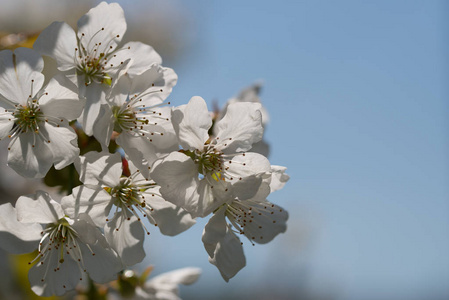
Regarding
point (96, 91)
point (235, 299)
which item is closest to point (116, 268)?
point (96, 91)

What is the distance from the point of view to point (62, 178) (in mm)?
1183

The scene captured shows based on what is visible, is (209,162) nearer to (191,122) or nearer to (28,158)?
(191,122)

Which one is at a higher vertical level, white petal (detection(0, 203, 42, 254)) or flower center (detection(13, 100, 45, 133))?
flower center (detection(13, 100, 45, 133))

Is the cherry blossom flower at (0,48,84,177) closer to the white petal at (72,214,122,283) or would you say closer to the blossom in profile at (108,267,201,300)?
the white petal at (72,214,122,283)

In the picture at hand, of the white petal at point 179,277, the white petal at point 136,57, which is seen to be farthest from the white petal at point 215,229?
the white petal at point 179,277

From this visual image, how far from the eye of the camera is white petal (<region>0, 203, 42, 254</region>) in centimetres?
99

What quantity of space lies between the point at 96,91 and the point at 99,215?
0.25m

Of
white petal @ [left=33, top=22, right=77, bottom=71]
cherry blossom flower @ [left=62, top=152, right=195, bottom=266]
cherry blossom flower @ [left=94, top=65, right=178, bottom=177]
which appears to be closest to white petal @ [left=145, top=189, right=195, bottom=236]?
cherry blossom flower @ [left=62, top=152, right=195, bottom=266]

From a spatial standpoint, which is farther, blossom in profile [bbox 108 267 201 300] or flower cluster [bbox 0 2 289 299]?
blossom in profile [bbox 108 267 201 300]

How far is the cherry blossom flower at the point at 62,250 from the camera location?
38.3 inches

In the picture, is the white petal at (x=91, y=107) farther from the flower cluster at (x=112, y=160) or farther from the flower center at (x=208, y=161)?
the flower center at (x=208, y=161)

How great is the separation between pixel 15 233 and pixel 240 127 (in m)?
0.50

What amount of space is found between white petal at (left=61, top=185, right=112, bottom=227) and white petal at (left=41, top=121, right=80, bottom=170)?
0.07 m

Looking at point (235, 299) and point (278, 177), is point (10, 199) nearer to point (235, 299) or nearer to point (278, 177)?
point (278, 177)
